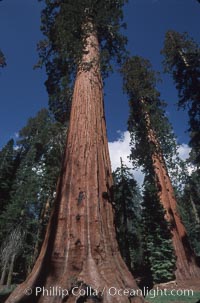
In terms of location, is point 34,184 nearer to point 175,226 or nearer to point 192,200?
point 175,226

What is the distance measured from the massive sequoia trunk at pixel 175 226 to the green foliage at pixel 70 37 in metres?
6.11

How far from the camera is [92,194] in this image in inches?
157

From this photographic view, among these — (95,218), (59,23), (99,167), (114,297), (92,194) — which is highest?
(59,23)

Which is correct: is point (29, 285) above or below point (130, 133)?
below

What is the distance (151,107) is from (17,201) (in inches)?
542

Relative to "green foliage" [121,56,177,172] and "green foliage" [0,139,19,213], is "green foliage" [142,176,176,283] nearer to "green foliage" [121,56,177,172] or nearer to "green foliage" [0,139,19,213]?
"green foliage" [121,56,177,172]

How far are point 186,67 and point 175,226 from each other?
10.6 m

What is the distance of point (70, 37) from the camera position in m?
7.29

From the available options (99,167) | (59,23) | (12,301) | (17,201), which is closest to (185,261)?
(99,167)

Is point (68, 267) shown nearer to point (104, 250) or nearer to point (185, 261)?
point (104, 250)

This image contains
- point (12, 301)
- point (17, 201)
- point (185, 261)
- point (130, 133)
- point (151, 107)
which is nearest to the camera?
point (12, 301)

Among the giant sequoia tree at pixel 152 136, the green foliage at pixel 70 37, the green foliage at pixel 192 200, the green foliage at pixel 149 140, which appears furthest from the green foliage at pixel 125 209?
the green foliage at pixel 192 200

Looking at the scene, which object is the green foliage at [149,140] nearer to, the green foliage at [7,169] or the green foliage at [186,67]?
the green foliage at [186,67]

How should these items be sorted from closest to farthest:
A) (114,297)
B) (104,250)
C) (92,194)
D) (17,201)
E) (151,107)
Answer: (114,297) → (104,250) → (92,194) → (151,107) → (17,201)
